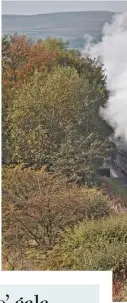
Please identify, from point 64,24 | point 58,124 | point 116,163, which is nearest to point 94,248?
point 116,163

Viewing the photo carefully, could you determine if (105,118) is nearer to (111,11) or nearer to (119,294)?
(111,11)

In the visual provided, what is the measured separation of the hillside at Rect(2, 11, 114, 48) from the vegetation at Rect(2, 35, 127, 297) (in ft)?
0.22

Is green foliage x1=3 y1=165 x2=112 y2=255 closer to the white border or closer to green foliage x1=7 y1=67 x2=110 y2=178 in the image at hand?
green foliage x1=7 y1=67 x2=110 y2=178

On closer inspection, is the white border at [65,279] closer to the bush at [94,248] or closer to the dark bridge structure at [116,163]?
the bush at [94,248]

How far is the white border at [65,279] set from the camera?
638cm

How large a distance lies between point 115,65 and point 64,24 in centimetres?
40

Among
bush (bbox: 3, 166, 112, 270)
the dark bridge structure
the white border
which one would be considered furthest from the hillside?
the white border

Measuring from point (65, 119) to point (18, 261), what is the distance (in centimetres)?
92

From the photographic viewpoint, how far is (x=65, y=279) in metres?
6.41

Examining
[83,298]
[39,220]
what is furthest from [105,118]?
[83,298]

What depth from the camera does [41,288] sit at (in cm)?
641

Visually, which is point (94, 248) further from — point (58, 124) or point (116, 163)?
point (58, 124)

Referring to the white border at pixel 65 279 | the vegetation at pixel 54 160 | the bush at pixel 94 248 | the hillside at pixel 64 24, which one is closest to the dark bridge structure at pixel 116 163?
the vegetation at pixel 54 160

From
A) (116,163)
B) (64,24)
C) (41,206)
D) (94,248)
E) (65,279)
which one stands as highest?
(64,24)
